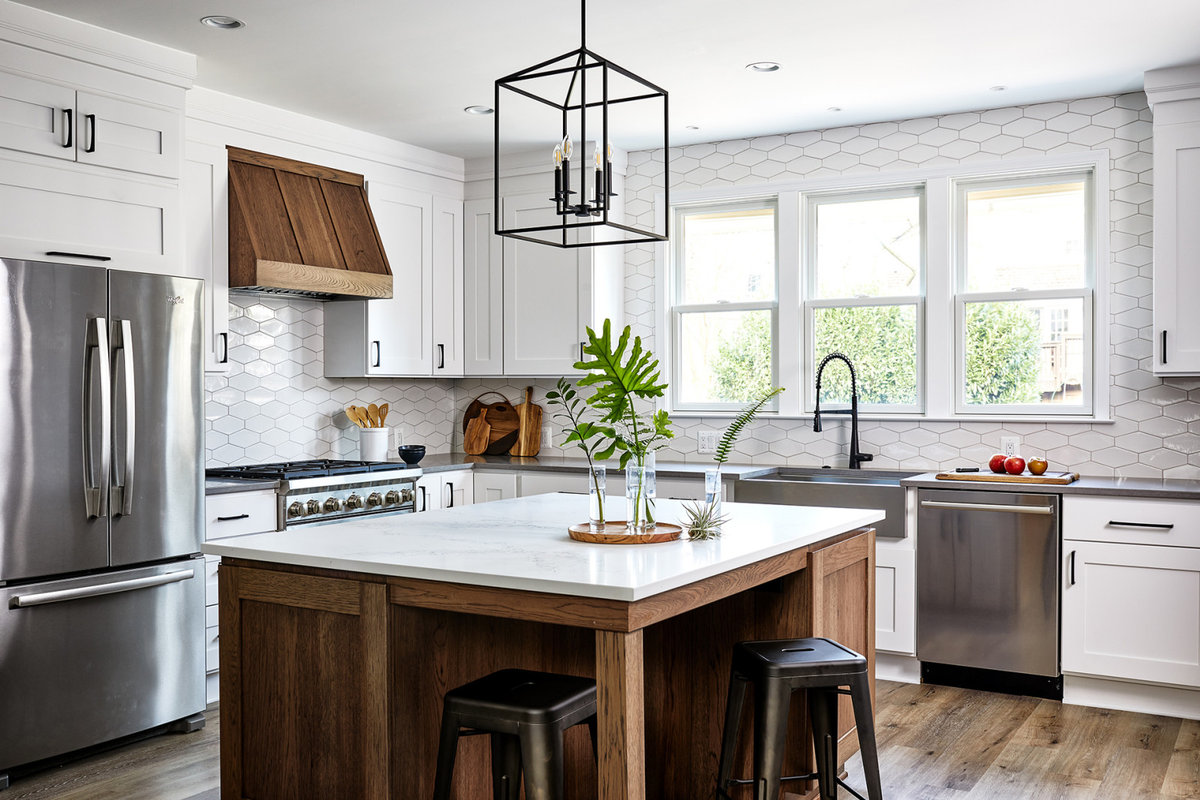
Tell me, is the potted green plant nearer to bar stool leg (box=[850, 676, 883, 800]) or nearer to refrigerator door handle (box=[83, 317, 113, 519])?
bar stool leg (box=[850, 676, 883, 800])

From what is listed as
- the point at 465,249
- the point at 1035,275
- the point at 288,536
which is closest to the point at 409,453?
the point at 465,249

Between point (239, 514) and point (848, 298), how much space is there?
10.2ft

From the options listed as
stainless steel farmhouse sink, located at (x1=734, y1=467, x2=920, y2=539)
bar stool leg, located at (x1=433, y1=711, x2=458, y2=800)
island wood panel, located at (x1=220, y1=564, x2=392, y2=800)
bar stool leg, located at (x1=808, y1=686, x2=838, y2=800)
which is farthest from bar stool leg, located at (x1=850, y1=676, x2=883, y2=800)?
stainless steel farmhouse sink, located at (x1=734, y1=467, x2=920, y2=539)

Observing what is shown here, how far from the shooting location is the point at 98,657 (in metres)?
3.57

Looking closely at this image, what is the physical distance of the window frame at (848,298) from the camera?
A: 5055 millimetres

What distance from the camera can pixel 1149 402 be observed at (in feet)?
14.8

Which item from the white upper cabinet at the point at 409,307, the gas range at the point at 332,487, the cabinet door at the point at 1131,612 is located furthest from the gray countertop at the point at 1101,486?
the white upper cabinet at the point at 409,307

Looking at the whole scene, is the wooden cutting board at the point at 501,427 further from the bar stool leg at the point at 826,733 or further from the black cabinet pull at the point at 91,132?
the bar stool leg at the point at 826,733

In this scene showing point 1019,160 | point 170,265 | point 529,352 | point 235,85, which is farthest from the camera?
point 529,352

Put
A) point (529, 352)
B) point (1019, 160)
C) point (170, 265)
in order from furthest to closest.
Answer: point (529, 352)
point (1019, 160)
point (170, 265)

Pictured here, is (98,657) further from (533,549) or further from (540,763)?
(540,763)

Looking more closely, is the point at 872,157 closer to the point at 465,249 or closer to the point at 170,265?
the point at 465,249

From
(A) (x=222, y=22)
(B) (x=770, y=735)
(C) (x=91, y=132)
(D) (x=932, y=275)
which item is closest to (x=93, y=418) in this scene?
(C) (x=91, y=132)

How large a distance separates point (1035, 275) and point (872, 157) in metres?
0.98
